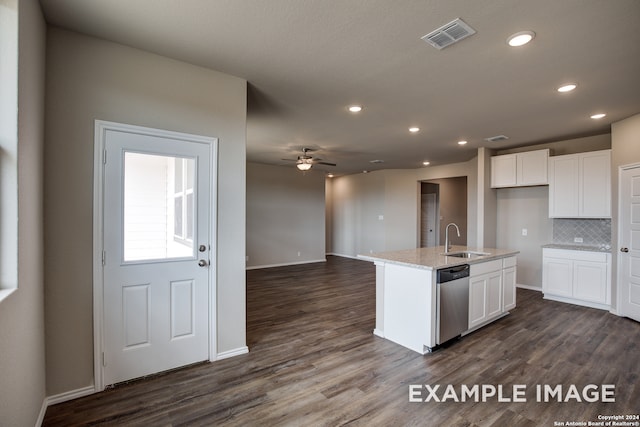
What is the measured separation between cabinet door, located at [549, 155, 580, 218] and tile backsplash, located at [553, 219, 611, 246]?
0.39 m

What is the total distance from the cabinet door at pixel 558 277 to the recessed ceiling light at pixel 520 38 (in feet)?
13.3

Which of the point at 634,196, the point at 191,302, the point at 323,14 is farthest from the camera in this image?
the point at 634,196

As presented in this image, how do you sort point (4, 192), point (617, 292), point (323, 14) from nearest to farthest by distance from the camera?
point (4, 192) < point (323, 14) < point (617, 292)

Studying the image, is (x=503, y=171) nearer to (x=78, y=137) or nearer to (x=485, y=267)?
(x=485, y=267)

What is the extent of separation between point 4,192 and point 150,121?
1.18m

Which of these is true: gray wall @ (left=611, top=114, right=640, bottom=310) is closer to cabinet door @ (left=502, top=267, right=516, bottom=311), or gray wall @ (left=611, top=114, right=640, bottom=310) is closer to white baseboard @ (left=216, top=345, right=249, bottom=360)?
cabinet door @ (left=502, top=267, right=516, bottom=311)

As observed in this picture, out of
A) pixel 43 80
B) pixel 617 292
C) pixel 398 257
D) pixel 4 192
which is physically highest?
pixel 43 80

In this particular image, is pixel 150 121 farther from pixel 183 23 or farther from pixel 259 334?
pixel 259 334

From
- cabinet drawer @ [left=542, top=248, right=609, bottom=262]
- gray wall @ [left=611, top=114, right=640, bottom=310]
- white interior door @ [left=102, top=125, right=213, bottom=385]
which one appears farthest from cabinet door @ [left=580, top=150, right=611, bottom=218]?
white interior door @ [left=102, top=125, right=213, bottom=385]

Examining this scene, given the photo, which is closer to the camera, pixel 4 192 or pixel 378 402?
pixel 4 192

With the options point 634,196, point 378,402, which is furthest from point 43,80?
point 634,196

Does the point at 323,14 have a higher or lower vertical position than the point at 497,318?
higher

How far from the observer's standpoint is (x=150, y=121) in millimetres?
2535

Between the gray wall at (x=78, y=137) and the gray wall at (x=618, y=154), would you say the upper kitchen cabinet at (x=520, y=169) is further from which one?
the gray wall at (x=78, y=137)
